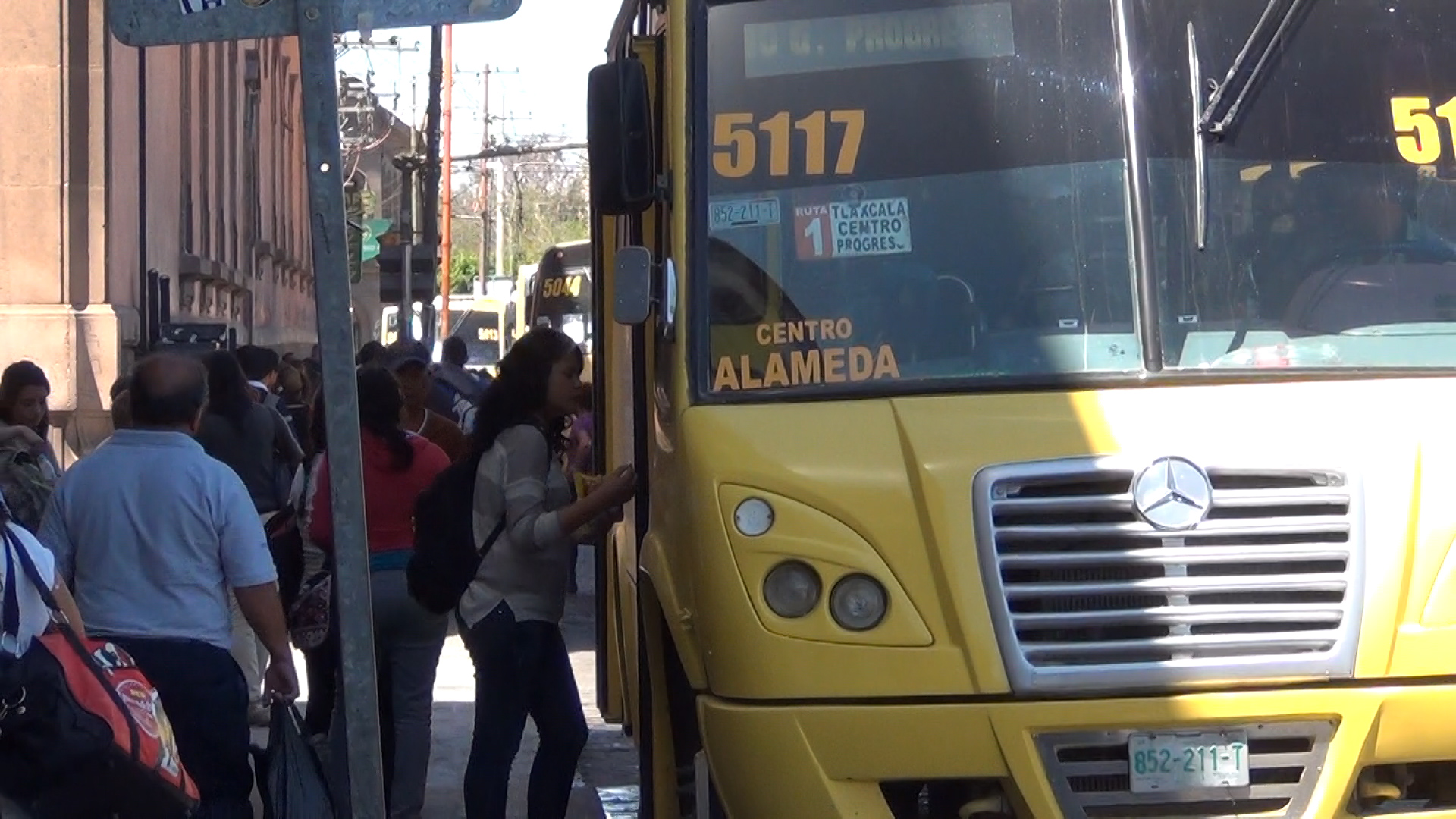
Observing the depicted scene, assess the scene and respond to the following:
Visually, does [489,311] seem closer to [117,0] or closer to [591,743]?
[591,743]

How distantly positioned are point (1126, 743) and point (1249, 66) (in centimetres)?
179

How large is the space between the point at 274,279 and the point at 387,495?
2563cm

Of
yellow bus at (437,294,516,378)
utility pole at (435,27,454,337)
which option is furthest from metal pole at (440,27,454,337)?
yellow bus at (437,294,516,378)

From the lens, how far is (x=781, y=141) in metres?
5.21

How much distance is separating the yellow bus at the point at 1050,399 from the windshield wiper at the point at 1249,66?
0.5 inches

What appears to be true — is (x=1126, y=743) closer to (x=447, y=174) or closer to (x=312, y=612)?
(x=312, y=612)

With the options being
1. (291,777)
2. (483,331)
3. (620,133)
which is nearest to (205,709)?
(291,777)

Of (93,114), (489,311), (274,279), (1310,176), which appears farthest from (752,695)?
(489,311)

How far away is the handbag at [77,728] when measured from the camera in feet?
14.0

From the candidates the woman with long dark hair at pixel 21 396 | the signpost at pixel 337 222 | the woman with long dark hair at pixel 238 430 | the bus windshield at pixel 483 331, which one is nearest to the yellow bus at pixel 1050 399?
the signpost at pixel 337 222

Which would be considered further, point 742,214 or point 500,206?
point 500,206

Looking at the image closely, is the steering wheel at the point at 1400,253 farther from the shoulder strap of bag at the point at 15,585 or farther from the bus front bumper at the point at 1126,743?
the shoulder strap of bag at the point at 15,585

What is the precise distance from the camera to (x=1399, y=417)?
469cm

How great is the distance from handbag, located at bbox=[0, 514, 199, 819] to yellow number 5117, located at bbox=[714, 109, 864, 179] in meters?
1.94
